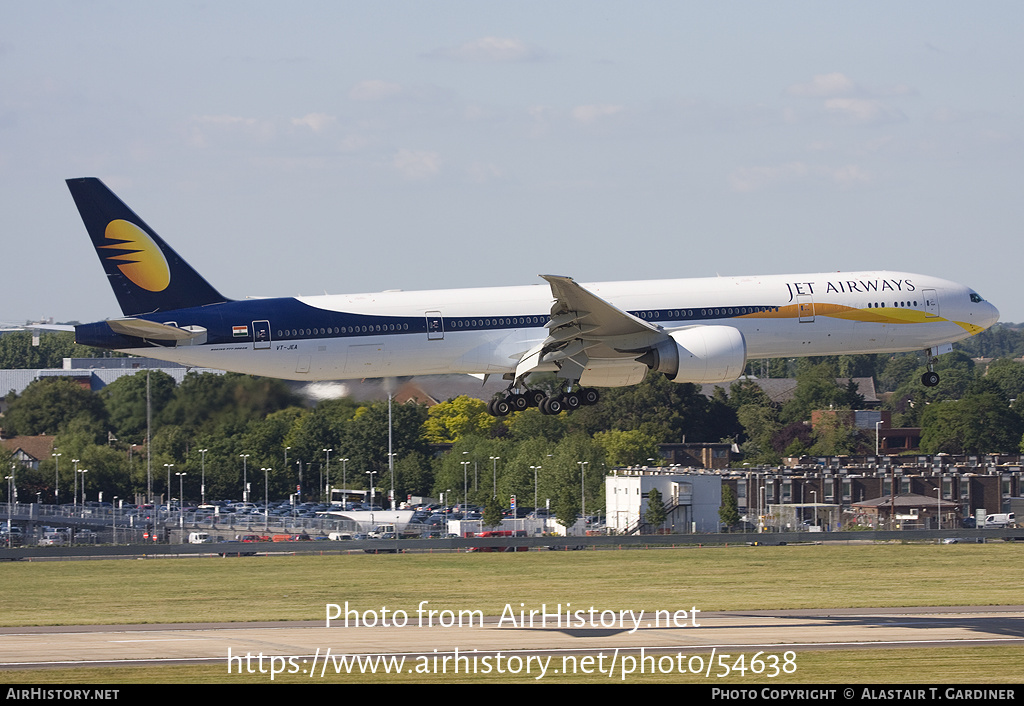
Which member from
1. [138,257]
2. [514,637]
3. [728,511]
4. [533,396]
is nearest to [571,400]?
[533,396]

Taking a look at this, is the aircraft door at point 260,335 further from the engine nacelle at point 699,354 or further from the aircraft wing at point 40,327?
the engine nacelle at point 699,354

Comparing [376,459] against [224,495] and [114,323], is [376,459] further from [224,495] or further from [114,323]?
[114,323]

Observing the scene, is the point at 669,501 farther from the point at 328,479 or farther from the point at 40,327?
the point at 40,327

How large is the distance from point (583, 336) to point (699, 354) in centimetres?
379

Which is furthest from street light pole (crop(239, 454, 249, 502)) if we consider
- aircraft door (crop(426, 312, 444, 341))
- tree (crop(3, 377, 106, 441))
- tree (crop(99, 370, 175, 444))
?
aircraft door (crop(426, 312, 444, 341))

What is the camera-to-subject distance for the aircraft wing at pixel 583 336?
139ft

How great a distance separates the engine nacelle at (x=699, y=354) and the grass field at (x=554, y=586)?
24.7 feet

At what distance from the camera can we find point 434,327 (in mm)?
44156

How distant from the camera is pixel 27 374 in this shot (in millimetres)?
117438

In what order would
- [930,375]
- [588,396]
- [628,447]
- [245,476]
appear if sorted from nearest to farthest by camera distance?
[588,396], [930,375], [245,476], [628,447]

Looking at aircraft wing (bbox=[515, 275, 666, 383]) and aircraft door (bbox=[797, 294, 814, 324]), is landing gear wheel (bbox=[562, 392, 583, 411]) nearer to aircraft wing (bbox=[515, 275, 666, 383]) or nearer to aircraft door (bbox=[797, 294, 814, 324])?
aircraft wing (bbox=[515, 275, 666, 383])

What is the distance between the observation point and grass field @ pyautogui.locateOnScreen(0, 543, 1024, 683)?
97.8ft

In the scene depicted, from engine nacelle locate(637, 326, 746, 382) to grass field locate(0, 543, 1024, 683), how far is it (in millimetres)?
7514

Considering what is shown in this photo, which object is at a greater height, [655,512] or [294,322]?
[294,322]
